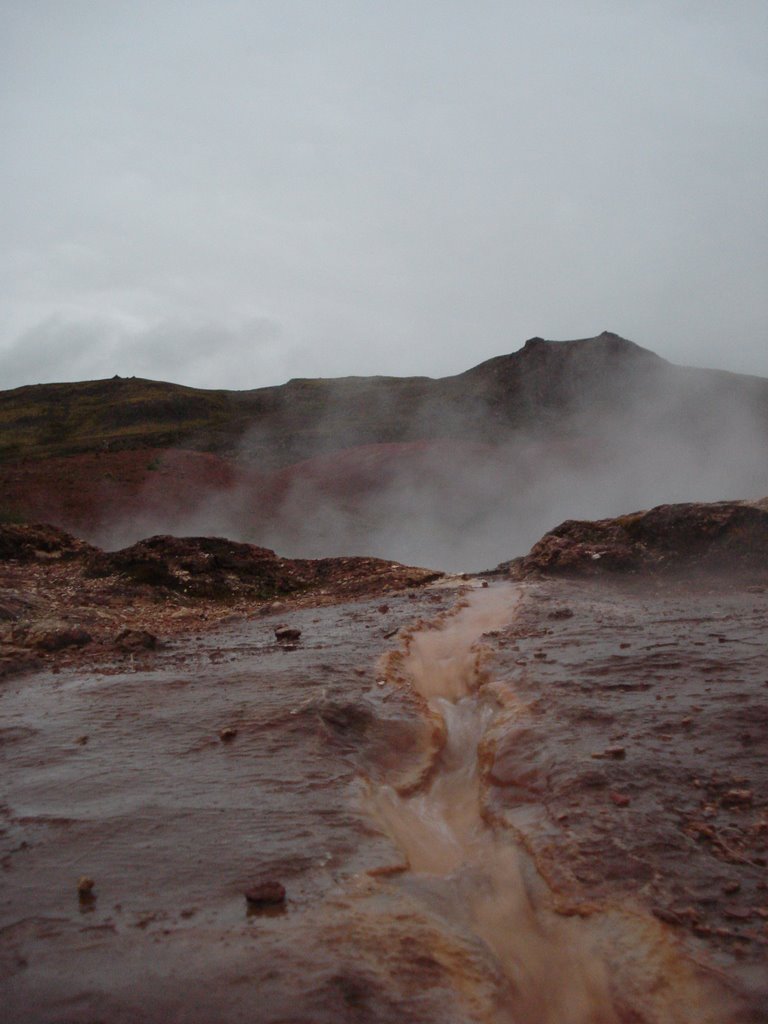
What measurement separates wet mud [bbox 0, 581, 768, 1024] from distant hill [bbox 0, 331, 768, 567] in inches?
592

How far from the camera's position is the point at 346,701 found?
5.32 m

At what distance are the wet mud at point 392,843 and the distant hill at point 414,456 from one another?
1504 cm

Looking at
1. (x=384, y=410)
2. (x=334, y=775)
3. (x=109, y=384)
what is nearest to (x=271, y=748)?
(x=334, y=775)

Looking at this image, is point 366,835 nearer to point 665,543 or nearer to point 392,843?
point 392,843

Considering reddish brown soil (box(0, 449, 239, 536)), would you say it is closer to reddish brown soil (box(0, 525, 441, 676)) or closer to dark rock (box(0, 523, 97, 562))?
dark rock (box(0, 523, 97, 562))

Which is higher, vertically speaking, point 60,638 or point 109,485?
point 109,485

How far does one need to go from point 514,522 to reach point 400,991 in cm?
2016

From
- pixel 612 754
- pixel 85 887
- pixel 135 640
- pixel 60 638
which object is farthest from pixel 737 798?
pixel 60 638

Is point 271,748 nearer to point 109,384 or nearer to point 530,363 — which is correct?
point 530,363

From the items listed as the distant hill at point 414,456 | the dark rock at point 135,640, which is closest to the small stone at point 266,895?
the dark rock at point 135,640

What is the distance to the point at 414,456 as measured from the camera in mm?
27422

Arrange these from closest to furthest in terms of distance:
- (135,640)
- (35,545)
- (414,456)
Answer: (135,640), (35,545), (414,456)

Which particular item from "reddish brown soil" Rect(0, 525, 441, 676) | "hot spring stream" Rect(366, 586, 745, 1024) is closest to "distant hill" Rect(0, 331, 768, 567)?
"reddish brown soil" Rect(0, 525, 441, 676)

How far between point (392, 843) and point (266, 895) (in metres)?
0.81
